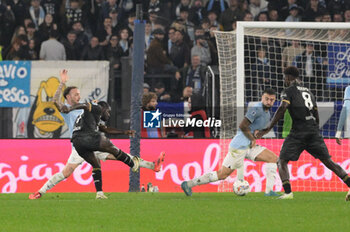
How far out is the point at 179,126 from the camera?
56.1 feet

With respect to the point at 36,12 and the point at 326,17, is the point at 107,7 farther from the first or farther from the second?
the point at 326,17

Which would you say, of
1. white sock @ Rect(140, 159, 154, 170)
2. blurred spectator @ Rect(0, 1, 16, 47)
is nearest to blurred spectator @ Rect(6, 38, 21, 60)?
blurred spectator @ Rect(0, 1, 16, 47)

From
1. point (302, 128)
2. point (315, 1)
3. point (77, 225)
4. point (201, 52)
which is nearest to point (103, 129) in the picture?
point (302, 128)

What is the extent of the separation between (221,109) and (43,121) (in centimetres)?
376

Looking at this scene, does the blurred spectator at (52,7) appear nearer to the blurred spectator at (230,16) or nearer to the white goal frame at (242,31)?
the blurred spectator at (230,16)

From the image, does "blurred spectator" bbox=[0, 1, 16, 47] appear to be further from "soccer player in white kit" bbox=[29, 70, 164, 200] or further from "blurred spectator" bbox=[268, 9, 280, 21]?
"soccer player in white kit" bbox=[29, 70, 164, 200]

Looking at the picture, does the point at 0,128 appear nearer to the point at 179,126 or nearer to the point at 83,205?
the point at 179,126

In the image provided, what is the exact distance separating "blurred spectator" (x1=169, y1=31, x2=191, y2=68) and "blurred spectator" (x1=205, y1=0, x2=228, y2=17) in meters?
1.86

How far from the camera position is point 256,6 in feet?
72.7

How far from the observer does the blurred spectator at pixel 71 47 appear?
2048 centimetres

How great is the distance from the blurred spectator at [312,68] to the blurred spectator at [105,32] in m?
5.04

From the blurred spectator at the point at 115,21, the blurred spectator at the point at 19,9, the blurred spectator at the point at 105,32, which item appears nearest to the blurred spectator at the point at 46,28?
the blurred spectator at the point at 19,9

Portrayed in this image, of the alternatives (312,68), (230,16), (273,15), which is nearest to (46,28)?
(230,16)

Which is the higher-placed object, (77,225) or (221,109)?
(221,109)
